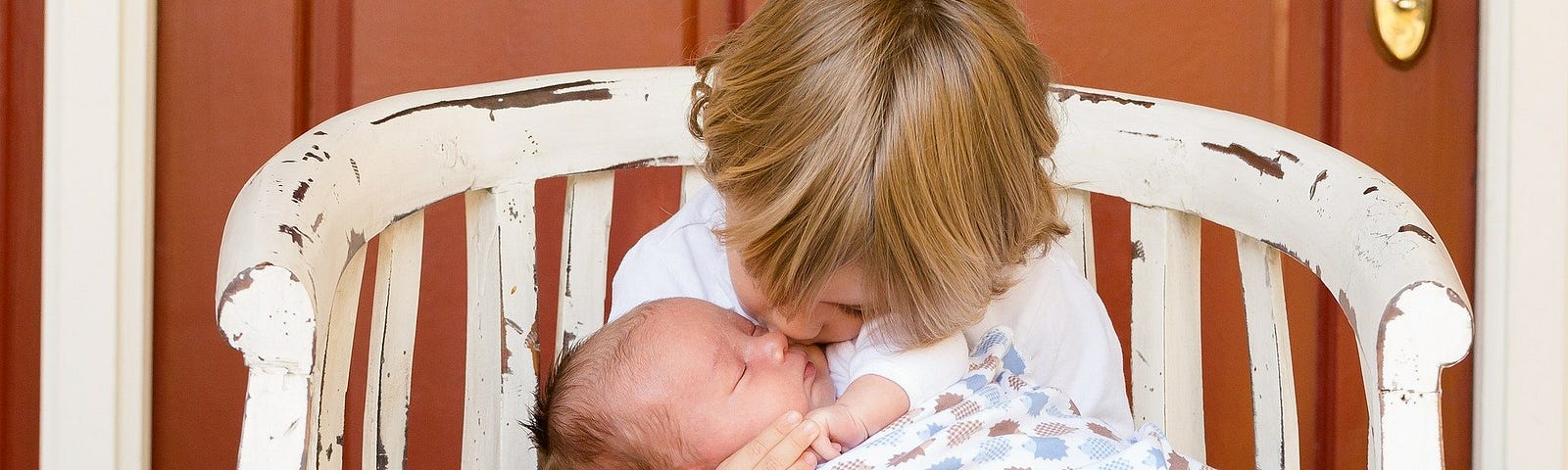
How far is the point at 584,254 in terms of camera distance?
1.00 metres

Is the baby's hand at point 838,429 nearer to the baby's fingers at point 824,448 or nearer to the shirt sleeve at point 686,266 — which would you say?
the baby's fingers at point 824,448

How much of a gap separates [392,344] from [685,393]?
22cm

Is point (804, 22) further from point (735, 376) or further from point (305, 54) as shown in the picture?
point (305, 54)

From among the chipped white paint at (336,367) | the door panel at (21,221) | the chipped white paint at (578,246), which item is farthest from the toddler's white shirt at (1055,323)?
the door panel at (21,221)

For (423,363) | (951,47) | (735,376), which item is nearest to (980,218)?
(951,47)

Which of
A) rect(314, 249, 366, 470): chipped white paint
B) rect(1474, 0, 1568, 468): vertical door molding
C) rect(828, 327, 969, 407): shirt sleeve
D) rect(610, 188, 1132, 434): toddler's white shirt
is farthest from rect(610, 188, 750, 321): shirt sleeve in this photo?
rect(1474, 0, 1568, 468): vertical door molding

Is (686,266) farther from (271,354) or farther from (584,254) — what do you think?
(271,354)

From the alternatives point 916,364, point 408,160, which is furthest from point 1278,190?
point 408,160

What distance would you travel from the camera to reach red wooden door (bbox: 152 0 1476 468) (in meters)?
1.19

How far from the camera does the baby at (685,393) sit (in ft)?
2.61

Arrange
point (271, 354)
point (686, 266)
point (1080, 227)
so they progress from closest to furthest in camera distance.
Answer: point (271, 354), point (686, 266), point (1080, 227)

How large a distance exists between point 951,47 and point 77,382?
93 cm

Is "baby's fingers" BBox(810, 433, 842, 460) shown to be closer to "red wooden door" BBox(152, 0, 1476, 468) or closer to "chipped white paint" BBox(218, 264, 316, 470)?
"chipped white paint" BBox(218, 264, 316, 470)

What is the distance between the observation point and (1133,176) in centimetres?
95
